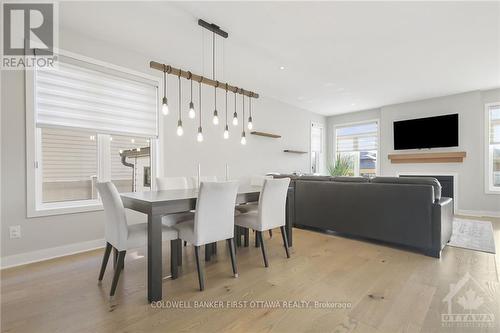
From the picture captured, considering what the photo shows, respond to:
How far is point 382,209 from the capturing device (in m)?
3.29

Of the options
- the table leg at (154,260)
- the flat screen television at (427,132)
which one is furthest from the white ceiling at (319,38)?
the table leg at (154,260)

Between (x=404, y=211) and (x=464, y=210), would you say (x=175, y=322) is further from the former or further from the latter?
(x=464, y=210)

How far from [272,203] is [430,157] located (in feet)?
16.8

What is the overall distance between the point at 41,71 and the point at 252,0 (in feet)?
8.44

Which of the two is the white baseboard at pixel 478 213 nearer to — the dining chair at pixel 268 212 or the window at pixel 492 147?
the window at pixel 492 147

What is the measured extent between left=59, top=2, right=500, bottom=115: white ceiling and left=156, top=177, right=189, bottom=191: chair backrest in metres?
1.83

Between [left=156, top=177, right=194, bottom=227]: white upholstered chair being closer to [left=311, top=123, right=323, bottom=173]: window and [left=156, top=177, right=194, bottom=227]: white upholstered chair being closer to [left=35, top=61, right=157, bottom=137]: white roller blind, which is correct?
[left=35, top=61, right=157, bottom=137]: white roller blind

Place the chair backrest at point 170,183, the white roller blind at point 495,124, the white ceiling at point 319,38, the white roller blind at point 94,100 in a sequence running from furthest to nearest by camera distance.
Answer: the white roller blind at point 495,124
the chair backrest at point 170,183
the white roller blind at point 94,100
the white ceiling at point 319,38

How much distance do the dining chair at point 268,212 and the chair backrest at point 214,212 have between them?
42 centimetres

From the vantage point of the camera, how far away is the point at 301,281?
2318 mm

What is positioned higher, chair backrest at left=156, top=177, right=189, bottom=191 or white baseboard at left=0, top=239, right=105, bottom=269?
chair backrest at left=156, top=177, right=189, bottom=191

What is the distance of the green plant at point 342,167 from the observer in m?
6.83

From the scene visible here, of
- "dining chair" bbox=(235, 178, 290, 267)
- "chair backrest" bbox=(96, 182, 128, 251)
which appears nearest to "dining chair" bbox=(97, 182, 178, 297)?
"chair backrest" bbox=(96, 182, 128, 251)

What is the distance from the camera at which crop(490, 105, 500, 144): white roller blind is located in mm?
5293
